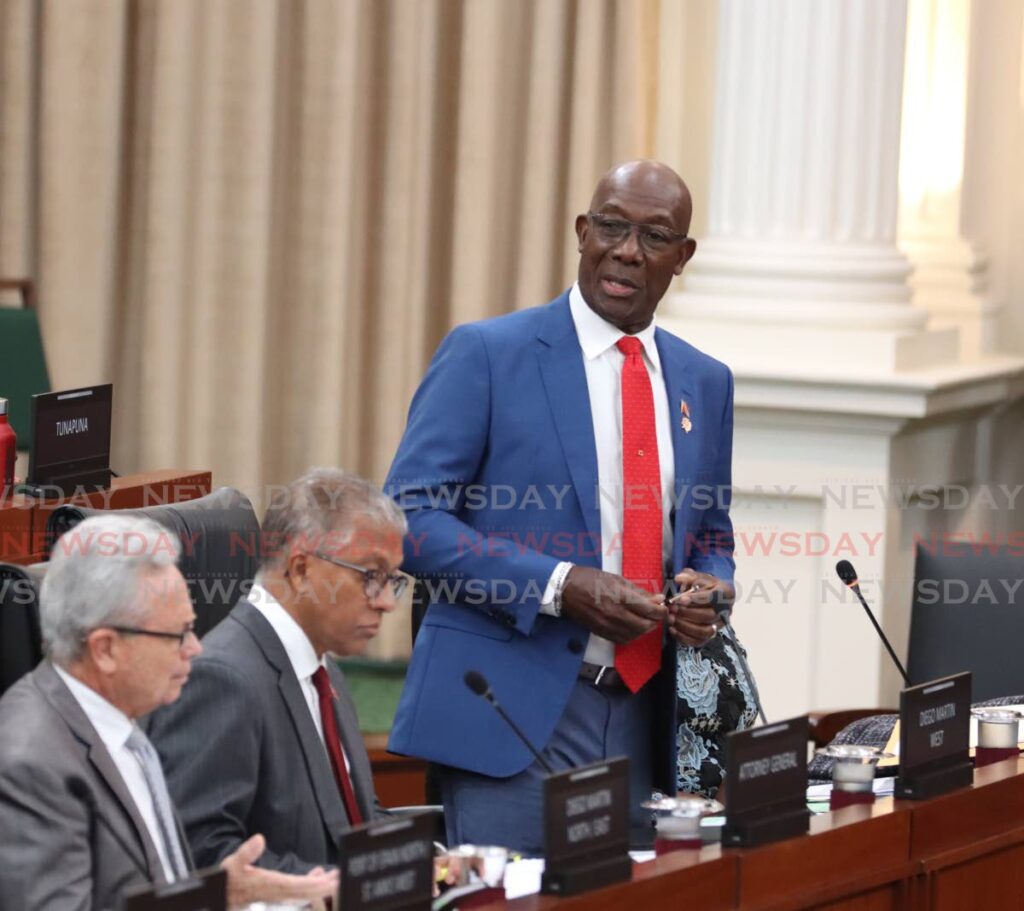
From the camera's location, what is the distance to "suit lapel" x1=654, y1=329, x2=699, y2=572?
292 centimetres

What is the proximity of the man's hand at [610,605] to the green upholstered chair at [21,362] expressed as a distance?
8.26 feet

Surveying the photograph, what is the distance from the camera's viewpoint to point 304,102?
5508mm

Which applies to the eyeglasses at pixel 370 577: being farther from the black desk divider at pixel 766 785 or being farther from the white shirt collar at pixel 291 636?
the black desk divider at pixel 766 785

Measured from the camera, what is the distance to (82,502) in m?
3.43

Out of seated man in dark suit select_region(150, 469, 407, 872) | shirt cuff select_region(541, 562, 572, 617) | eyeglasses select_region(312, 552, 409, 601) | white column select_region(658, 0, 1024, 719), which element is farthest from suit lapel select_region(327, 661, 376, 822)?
white column select_region(658, 0, 1024, 719)

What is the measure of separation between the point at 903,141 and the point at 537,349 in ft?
10.8

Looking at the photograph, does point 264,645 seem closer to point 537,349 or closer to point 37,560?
point 537,349

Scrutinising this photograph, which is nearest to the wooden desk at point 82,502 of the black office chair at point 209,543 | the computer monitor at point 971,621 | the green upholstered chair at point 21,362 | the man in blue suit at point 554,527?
the black office chair at point 209,543

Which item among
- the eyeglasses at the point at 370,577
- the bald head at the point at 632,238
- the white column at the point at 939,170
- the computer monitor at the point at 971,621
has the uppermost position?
the white column at the point at 939,170

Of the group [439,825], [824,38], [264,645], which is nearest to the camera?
[264,645]

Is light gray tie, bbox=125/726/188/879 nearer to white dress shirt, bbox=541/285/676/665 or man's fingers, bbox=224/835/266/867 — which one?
man's fingers, bbox=224/835/266/867

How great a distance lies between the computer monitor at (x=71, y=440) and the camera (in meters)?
3.43

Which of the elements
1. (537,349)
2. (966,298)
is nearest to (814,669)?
(966,298)

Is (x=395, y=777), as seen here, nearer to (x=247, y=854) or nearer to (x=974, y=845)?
(x=974, y=845)
